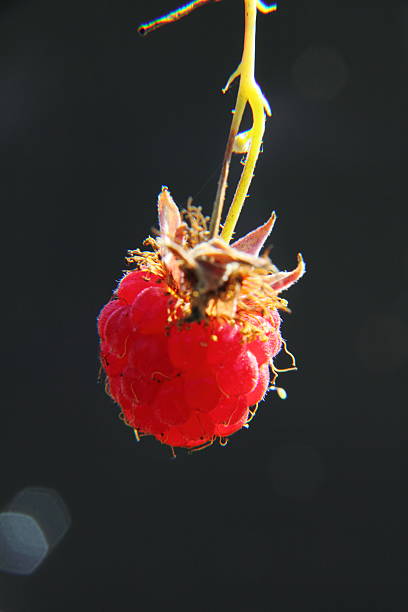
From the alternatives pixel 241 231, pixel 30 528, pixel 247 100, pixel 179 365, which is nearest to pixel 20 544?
pixel 30 528

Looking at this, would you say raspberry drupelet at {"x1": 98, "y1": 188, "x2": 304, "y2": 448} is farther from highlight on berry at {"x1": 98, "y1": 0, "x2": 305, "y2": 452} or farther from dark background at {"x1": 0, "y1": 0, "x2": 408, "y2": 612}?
dark background at {"x1": 0, "y1": 0, "x2": 408, "y2": 612}

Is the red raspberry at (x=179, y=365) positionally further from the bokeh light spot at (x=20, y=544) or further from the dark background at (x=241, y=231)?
the bokeh light spot at (x=20, y=544)

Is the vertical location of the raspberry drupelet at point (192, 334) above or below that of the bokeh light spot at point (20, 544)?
above

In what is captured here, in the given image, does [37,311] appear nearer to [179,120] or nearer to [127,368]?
[179,120]

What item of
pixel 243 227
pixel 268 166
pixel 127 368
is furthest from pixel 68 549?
pixel 127 368

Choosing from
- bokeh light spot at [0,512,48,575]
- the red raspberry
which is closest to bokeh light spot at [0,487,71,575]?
bokeh light spot at [0,512,48,575]

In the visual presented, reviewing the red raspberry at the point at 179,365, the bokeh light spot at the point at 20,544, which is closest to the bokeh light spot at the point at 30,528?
the bokeh light spot at the point at 20,544

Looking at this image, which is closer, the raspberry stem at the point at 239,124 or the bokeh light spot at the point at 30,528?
the raspberry stem at the point at 239,124
